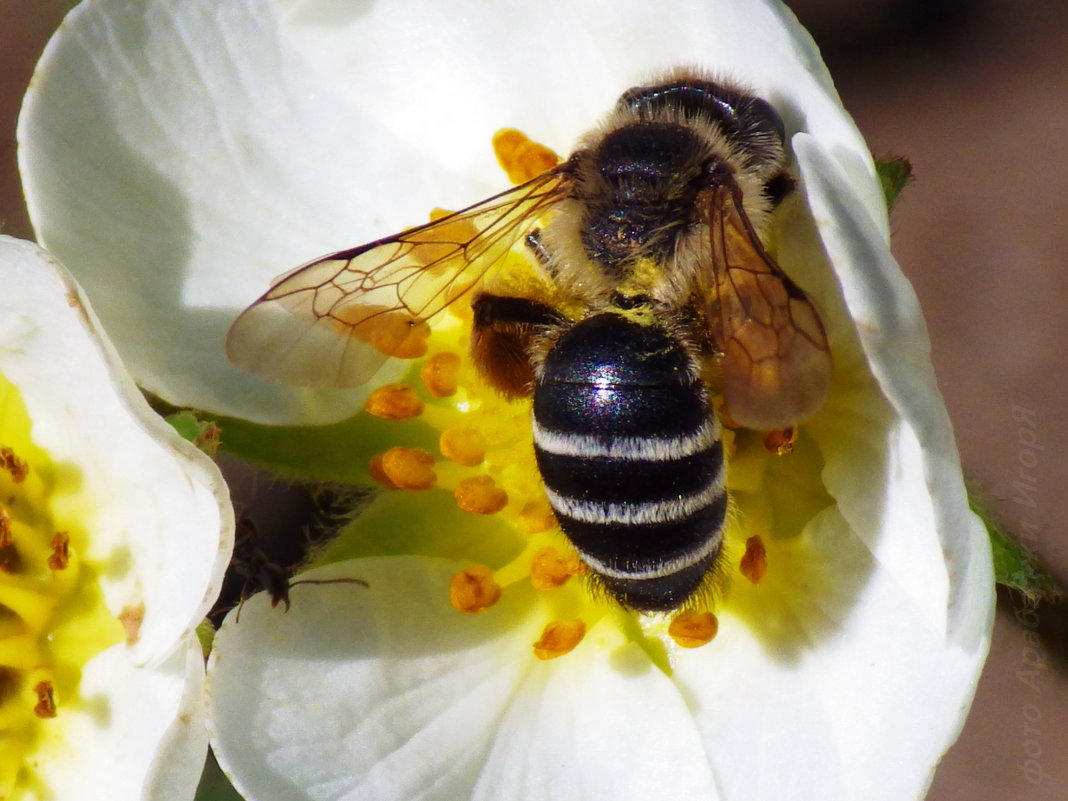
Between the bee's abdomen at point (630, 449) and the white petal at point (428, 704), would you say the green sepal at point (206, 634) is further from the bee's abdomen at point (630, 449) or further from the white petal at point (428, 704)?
the bee's abdomen at point (630, 449)

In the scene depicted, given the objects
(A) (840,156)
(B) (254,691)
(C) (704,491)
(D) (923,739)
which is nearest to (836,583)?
(D) (923,739)

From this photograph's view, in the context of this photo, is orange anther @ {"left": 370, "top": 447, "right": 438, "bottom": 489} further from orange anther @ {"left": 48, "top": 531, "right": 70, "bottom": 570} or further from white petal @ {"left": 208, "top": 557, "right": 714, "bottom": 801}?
orange anther @ {"left": 48, "top": 531, "right": 70, "bottom": 570}

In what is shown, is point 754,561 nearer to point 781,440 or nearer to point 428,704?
point 781,440

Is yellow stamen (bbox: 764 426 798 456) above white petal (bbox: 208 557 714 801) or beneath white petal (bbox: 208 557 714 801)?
above

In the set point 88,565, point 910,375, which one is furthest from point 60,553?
point 910,375

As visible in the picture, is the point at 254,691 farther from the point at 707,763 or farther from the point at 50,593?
the point at 707,763

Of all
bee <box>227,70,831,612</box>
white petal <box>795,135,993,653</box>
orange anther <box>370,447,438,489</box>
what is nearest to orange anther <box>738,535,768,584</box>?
bee <box>227,70,831,612</box>

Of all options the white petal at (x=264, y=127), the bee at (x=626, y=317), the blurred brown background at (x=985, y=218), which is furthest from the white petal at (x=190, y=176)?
the blurred brown background at (x=985, y=218)
